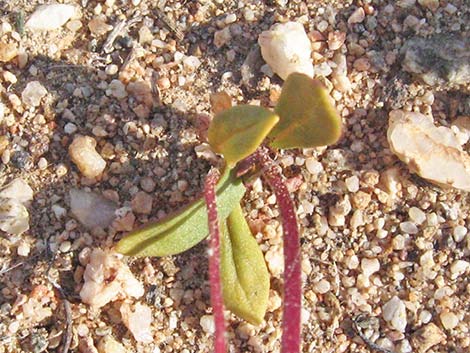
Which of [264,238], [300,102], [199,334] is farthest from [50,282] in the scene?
[300,102]

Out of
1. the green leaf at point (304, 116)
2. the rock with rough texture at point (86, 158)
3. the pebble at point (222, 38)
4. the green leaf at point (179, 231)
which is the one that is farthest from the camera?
the pebble at point (222, 38)

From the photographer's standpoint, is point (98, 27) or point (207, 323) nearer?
point (207, 323)

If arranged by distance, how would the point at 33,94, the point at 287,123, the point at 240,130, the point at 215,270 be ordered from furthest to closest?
the point at 33,94 → the point at 287,123 → the point at 240,130 → the point at 215,270

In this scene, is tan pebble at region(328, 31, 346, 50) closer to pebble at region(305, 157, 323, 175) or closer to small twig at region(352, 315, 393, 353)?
pebble at region(305, 157, 323, 175)

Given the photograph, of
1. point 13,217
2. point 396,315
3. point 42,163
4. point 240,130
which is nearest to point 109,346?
point 13,217

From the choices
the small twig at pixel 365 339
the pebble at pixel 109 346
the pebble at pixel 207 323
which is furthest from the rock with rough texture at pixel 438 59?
the pebble at pixel 109 346

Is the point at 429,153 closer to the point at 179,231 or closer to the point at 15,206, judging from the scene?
the point at 179,231

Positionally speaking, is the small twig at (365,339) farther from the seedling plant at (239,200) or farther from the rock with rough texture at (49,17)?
the rock with rough texture at (49,17)

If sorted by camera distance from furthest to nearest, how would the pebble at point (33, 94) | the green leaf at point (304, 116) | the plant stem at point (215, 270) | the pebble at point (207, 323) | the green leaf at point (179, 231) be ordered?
the pebble at point (33, 94)
the pebble at point (207, 323)
the green leaf at point (179, 231)
the green leaf at point (304, 116)
the plant stem at point (215, 270)
